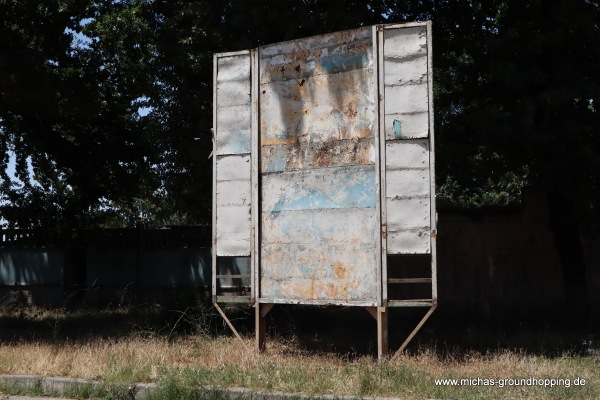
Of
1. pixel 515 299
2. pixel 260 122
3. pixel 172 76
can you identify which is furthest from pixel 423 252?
pixel 172 76

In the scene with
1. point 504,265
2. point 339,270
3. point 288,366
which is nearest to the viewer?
point 288,366

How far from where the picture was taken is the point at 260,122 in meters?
10.5

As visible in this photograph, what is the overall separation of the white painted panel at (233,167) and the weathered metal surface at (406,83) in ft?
7.47

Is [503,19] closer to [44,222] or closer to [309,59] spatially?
[309,59]

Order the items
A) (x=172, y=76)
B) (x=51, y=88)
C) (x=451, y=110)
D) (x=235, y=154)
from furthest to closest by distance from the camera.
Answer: (x=451, y=110)
(x=172, y=76)
(x=51, y=88)
(x=235, y=154)

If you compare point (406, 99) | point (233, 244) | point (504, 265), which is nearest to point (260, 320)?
point (233, 244)

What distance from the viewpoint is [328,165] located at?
32.3ft

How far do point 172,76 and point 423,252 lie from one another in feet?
20.5

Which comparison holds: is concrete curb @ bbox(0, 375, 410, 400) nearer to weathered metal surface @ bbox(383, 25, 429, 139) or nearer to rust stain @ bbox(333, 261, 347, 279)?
rust stain @ bbox(333, 261, 347, 279)

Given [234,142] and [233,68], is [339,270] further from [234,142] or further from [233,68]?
[233,68]

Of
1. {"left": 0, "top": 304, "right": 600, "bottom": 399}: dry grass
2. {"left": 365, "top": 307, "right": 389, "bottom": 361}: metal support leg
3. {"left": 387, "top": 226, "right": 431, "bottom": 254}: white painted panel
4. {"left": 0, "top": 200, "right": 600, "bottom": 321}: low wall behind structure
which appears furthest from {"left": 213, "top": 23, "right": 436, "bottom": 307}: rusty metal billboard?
{"left": 0, "top": 200, "right": 600, "bottom": 321}: low wall behind structure

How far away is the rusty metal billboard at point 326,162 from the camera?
9414 millimetres

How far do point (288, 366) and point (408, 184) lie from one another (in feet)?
9.31

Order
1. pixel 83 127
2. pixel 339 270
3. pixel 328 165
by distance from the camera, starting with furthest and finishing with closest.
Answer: pixel 83 127, pixel 328 165, pixel 339 270
